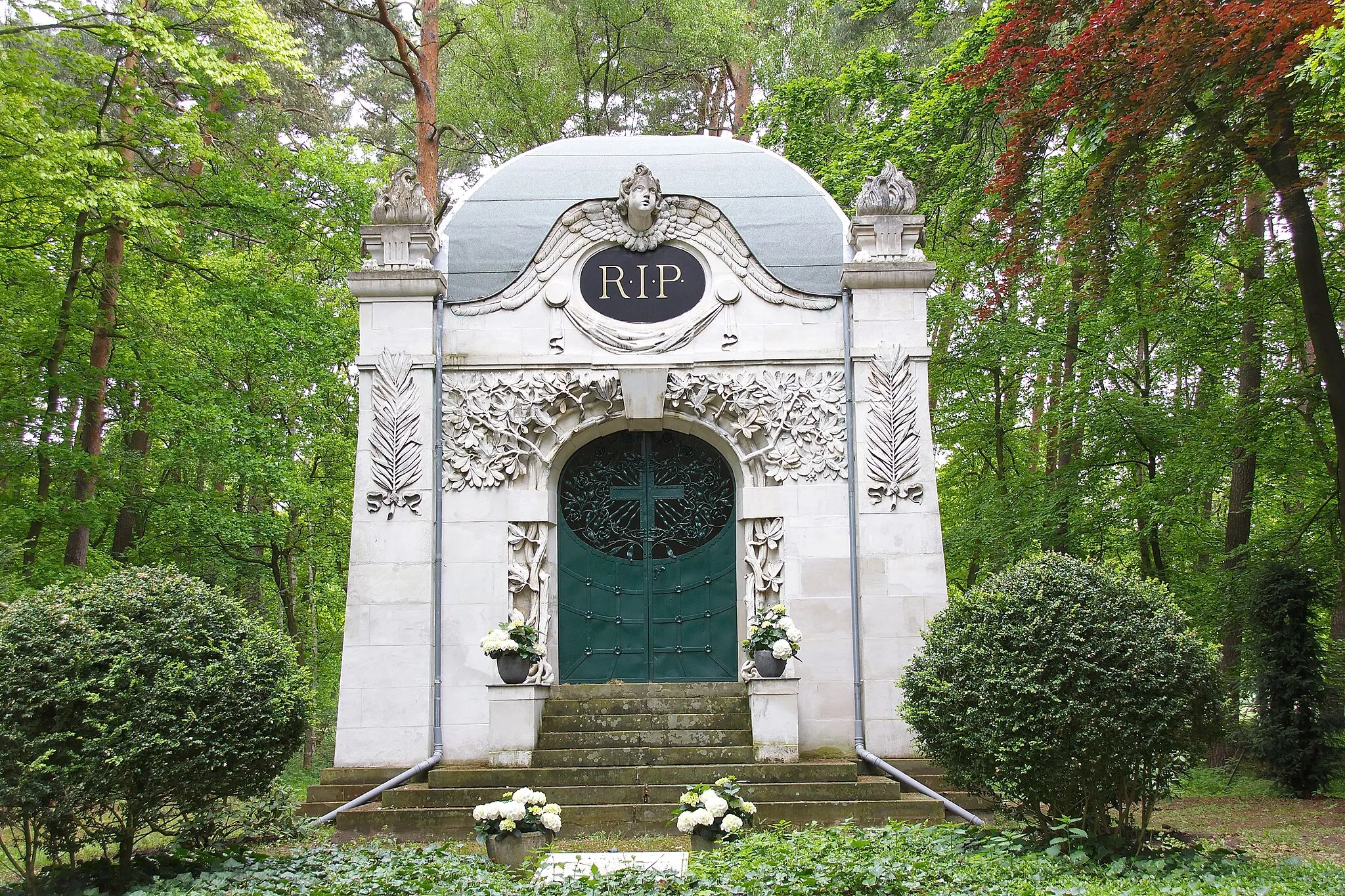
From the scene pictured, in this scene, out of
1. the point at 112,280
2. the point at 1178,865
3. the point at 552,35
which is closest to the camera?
the point at 1178,865

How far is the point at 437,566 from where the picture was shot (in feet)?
37.0

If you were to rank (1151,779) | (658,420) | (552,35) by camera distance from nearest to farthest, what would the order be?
(1151,779) < (658,420) < (552,35)

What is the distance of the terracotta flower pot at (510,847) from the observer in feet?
26.4

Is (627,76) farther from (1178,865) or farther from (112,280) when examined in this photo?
(1178,865)

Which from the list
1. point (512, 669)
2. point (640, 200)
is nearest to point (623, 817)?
point (512, 669)

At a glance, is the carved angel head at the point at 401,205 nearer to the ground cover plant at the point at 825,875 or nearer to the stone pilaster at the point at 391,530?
the stone pilaster at the point at 391,530

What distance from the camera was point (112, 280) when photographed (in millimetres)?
16406

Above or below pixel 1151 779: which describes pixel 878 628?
above

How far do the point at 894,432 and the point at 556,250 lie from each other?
4.19 meters

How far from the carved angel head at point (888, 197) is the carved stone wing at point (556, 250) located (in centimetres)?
273

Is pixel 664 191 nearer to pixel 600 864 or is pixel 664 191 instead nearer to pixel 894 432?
pixel 894 432

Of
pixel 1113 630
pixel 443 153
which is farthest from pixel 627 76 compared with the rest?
pixel 1113 630

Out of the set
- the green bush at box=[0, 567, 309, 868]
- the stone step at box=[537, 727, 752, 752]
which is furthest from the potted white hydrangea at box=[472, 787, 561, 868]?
the stone step at box=[537, 727, 752, 752]

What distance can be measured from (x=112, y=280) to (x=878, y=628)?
12.5m
